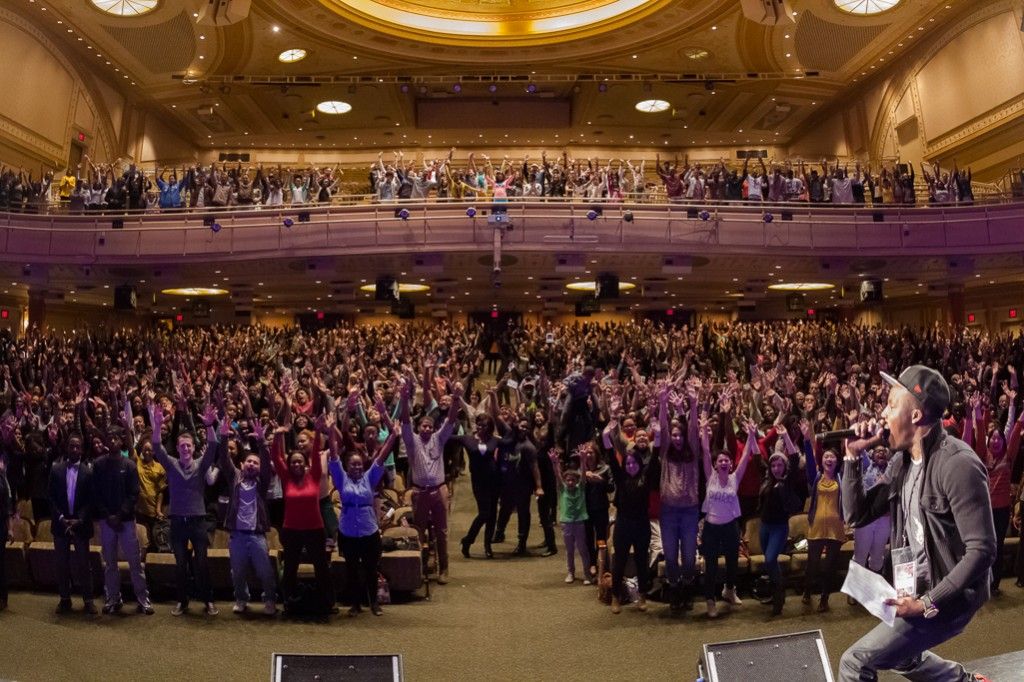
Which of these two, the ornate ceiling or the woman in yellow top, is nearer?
the woman in yellow top

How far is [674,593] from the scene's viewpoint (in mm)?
6449

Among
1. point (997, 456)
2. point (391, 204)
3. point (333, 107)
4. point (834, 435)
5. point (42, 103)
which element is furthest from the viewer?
point (333, 107)

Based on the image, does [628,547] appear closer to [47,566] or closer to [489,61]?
[47,566]

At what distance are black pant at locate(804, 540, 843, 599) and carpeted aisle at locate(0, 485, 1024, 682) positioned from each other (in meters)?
0.18

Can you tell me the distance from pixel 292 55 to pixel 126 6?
4.74 metres

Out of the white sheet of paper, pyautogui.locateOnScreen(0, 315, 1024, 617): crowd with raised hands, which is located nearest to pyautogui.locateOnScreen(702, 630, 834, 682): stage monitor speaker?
the white sheet of paper

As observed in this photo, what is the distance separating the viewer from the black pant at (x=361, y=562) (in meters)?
6.28

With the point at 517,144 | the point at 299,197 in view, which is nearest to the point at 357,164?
the point at 517,144

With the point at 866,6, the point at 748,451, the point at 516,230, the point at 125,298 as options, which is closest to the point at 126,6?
the point at 125,298

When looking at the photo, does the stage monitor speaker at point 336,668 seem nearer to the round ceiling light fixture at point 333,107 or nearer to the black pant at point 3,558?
the black pant at point 3,558

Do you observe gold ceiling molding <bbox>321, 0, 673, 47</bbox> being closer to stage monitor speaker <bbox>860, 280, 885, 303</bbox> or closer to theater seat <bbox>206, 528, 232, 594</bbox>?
stage monitor speaker <bbox>860, 280, 885, 303</bbox>

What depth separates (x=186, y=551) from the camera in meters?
6.48

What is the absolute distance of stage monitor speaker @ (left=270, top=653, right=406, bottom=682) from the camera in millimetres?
3361

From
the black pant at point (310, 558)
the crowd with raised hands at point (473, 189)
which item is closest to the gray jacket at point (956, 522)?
the black pant at point (310, 558)
